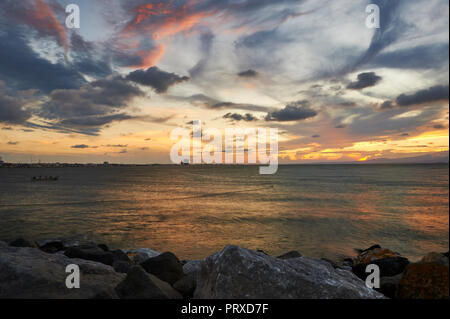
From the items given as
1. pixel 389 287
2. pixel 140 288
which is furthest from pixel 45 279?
pixel 389 287

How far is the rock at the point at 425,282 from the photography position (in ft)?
15.5

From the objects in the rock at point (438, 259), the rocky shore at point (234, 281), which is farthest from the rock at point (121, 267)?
the rock at point (438, 259)

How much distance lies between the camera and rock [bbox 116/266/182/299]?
5.54 m

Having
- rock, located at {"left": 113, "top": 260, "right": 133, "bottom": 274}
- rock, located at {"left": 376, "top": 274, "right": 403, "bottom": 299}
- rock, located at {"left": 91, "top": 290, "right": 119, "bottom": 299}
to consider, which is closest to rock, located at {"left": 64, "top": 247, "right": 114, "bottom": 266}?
rock, located at {"left": 113, "top": 260, "right": 133, "bottom": 274}

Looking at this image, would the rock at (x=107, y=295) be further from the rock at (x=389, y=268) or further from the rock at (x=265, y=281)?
the rock at (x=389, y=268)

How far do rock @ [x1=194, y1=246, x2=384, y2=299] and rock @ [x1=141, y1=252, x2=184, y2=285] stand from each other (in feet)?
7.71

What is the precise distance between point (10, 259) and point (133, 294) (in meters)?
3.36

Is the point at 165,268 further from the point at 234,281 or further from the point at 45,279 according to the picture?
the point at 234,281

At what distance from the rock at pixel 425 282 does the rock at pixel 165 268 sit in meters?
5.63

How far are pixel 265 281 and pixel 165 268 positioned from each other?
13.1 feet

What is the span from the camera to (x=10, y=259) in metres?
6.39

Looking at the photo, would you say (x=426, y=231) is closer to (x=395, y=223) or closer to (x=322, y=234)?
(x=395, y=223)
